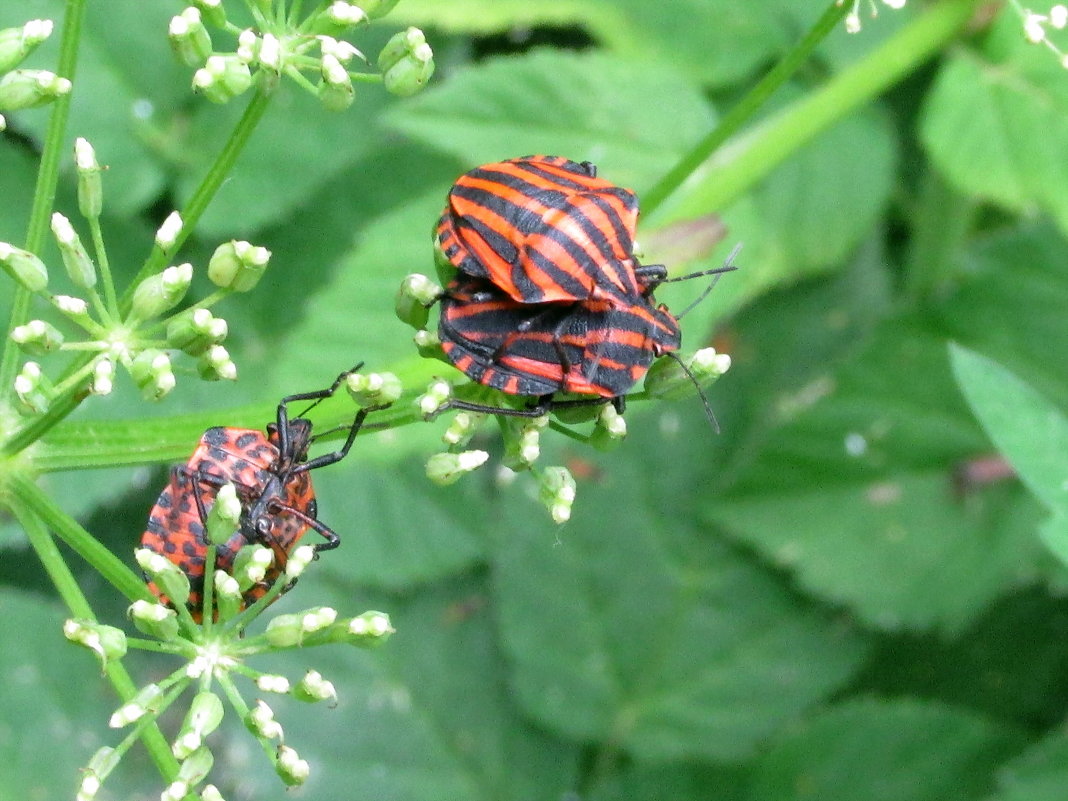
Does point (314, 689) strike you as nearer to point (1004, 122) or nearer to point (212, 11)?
point (212, 11)

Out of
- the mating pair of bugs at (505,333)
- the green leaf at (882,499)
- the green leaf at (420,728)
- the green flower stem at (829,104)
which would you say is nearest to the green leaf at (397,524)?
the green leaf at (420,728)

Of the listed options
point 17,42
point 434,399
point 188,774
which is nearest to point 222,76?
point 17,42

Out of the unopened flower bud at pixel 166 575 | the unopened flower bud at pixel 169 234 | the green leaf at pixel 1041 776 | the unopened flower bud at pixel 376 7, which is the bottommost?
the green leaf at pixel 1041 776

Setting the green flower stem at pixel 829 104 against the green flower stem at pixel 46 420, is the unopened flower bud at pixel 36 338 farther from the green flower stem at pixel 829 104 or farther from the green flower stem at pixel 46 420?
the green flower stem at pixel 829 104

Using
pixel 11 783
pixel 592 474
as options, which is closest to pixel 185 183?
pixel 592 474

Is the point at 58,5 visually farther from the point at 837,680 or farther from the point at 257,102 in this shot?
the point at 837,680

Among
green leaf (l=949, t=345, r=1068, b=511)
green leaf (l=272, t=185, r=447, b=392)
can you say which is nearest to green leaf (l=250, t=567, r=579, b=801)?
green leaf (l=272, t=185, r=447, b=392)
